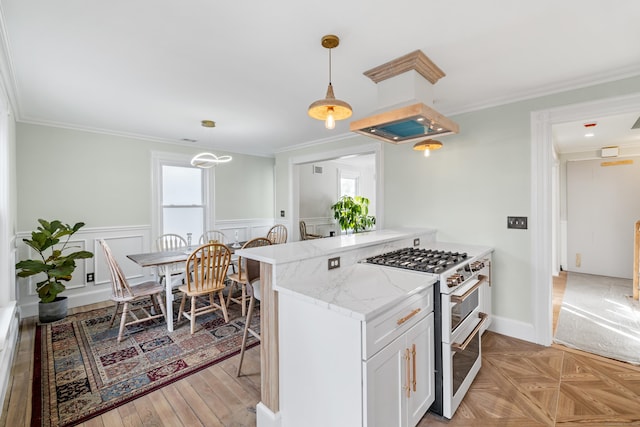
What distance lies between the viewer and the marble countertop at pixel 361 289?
4.34ft

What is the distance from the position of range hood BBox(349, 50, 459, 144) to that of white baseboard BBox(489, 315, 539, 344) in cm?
208

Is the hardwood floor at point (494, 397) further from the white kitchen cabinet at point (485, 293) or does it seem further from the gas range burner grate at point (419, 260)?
the gas range burner grate at point (419, 260)

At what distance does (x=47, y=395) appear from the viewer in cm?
204

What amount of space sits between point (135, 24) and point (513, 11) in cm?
219

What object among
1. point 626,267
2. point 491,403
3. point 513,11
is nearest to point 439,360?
point 491,403

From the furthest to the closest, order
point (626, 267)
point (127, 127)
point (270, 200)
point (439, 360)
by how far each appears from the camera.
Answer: point (270, 200)
point (626, 267)
point (127, 127)
point (439, 360)

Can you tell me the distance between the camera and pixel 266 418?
1687mm

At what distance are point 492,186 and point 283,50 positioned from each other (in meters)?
2.44

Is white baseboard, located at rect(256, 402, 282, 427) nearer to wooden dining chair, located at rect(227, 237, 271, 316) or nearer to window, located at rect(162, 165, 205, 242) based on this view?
wooden dining chair, located at rect(227, 237, 271, 316)

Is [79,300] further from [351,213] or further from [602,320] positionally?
[602,320]

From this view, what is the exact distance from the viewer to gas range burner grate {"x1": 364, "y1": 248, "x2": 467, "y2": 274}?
1.96 m

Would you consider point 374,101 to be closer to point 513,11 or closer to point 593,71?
point 513,11

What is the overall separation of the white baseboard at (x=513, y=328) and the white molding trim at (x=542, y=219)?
0.04 meters

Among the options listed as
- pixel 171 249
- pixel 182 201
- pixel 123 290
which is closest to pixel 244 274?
pixel 123 290
